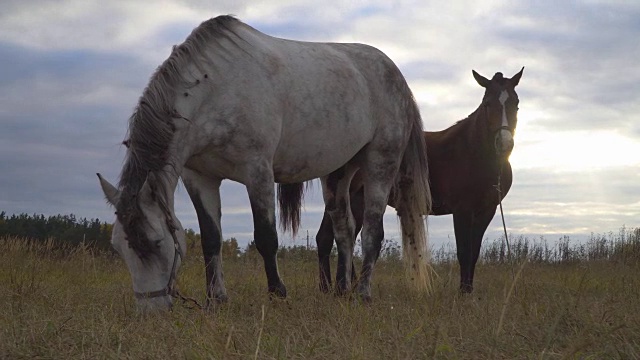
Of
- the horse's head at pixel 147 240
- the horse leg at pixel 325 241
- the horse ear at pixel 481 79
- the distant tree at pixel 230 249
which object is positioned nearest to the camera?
the horse's head at pixel 147 240

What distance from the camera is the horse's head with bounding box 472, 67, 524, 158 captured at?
753cm

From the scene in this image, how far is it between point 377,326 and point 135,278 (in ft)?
5.49

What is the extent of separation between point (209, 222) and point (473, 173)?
3.55 m

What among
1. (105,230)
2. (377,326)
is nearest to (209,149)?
(377,326)

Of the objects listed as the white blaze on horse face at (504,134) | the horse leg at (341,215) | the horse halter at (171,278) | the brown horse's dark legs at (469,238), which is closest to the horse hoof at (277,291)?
the horse halter at (171,278)

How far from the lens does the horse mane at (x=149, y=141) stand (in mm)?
4652

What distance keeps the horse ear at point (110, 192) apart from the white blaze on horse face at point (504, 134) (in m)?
4.30

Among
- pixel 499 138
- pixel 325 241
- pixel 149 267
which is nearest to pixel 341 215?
pixel 325 241

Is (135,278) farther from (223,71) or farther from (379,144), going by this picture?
(379,144)

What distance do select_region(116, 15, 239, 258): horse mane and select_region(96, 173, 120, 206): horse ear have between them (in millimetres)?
52

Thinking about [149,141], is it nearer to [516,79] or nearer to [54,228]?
[516,79]

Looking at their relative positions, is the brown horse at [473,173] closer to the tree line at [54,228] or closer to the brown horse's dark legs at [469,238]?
the brown horse's dark legs at [469,238]

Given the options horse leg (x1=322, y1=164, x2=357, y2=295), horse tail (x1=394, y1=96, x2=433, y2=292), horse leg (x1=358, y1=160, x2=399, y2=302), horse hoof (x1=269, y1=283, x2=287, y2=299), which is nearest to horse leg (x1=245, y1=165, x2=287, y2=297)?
horse hoof (x1=269, y1=283, x2=287, y2=299)

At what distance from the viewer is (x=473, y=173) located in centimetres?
792
